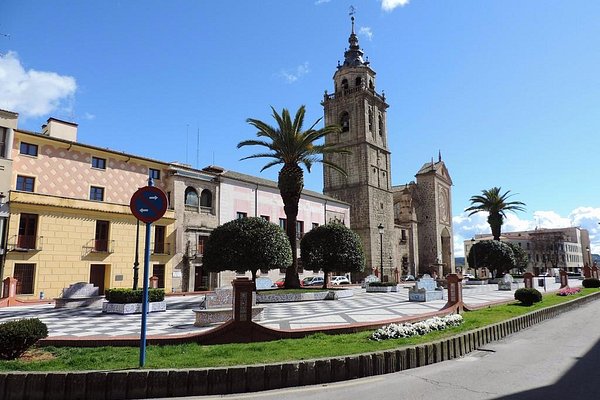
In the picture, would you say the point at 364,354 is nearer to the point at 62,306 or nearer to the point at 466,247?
the point at 62,306

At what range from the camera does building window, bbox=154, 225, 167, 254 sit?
3081cm

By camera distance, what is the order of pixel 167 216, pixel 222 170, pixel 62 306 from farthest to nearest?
pixel 222 170 < pixel 167 216 < pixel 62 306

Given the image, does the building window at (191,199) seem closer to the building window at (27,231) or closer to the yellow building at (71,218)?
the yellow building at (71,218)

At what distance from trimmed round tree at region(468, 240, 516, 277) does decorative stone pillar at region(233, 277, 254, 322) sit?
36133 mm

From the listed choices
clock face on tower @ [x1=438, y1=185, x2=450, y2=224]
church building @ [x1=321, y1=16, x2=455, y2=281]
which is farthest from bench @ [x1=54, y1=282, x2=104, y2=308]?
clock face on tower @ [x1=438, y1=185, x2=450, y2=224]

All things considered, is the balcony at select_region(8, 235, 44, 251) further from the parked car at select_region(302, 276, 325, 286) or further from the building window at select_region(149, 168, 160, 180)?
the parked car at select_region(302, 276, 325, 286)

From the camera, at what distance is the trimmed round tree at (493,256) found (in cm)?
4009

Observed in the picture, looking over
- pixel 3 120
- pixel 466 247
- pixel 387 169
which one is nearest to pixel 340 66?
pixel 387 169

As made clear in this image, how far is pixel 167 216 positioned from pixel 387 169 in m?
37.2

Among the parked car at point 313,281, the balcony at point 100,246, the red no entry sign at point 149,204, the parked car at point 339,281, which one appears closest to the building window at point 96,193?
the balcony at point 100,246

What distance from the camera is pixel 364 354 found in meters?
7.26

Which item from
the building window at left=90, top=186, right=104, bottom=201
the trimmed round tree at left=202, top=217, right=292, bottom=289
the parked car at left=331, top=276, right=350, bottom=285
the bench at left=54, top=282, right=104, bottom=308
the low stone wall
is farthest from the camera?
the parked car at left=331, top=276, right=350, bottom=285

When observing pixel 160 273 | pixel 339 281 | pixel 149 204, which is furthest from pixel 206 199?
pixel 149 204

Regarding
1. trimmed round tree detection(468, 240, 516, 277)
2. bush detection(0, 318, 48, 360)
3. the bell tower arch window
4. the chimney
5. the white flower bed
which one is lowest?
the white flower bed
